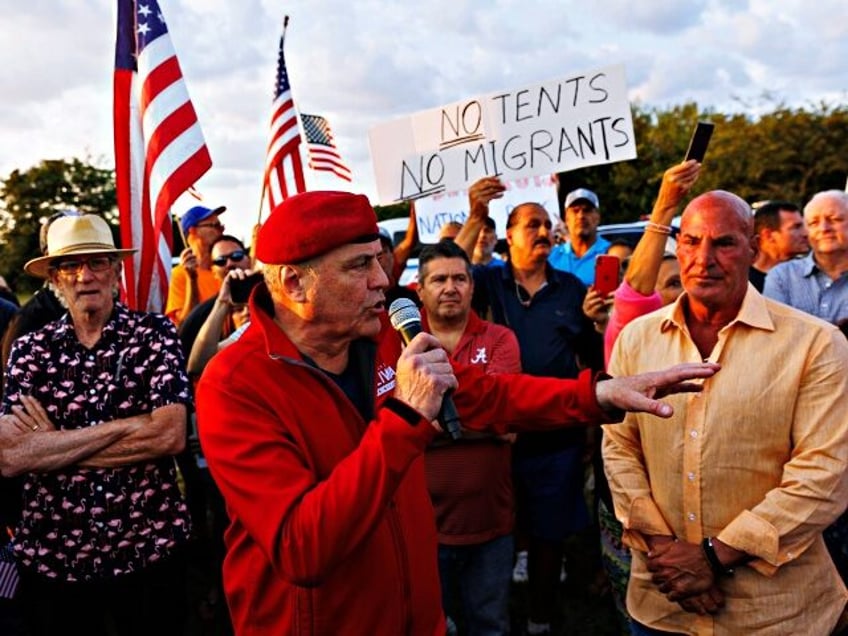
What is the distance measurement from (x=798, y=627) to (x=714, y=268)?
1.26 meters

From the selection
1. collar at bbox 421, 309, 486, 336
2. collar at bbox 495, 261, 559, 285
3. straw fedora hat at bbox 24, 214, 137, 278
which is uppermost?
straw fedora hat at bbox 24, 214, 137, 278

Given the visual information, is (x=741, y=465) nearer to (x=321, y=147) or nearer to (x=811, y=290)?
(x=811, y=290)

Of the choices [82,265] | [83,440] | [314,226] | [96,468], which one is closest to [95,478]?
[96,468]

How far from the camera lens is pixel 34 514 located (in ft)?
11.3

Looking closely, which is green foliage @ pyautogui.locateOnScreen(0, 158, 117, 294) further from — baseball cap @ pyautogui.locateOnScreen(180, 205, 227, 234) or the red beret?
the red beret

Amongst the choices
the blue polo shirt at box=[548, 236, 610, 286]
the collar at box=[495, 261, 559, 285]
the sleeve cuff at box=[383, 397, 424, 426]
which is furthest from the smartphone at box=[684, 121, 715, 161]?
the blue polo shirt at box=[548, 236, 610, 286]

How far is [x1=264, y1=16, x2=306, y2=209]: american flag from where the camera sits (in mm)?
6855

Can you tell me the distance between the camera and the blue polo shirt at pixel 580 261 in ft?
22.4

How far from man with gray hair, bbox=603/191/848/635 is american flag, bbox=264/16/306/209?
174 inches

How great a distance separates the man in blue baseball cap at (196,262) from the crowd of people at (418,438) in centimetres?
169

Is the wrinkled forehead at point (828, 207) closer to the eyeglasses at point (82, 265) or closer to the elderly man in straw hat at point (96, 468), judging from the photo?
the elderly man in straw hat at point (96, 468)

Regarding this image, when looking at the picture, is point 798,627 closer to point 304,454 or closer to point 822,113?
point 304,454

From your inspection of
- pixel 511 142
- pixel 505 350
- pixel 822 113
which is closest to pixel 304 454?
pixel 505 350

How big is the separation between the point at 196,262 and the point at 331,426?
461 centimetres
